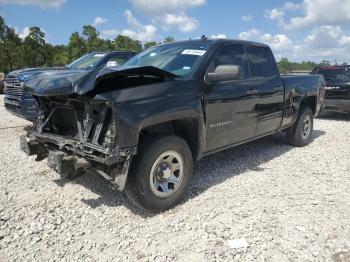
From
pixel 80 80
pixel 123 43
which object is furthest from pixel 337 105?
pixel 123 43

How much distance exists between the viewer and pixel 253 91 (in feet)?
17.0

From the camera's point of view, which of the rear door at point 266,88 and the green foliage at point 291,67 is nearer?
the rear door at point 266,88

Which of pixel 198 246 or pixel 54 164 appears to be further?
pixel 54 164

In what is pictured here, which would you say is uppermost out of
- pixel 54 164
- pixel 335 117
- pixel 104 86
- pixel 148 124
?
pixel 104 86

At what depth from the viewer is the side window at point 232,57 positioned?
4.67 meters

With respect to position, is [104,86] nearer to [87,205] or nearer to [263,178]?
[87,205]

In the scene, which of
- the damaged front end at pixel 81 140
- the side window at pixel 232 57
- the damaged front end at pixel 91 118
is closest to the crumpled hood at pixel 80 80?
the damaged front end at pixel 91 118

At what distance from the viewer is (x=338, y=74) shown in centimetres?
1110

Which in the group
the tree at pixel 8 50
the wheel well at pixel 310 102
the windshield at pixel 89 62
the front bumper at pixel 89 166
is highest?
the tree at pixel 8 50

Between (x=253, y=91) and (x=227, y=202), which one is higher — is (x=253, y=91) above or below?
above

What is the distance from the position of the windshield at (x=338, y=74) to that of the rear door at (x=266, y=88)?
5.79 m

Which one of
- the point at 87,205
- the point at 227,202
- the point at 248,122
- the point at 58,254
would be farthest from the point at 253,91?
the point at 58,254

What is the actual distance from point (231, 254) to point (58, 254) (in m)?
1.59

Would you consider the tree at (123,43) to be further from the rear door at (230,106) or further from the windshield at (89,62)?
the rear door at (230,106)
